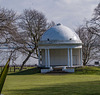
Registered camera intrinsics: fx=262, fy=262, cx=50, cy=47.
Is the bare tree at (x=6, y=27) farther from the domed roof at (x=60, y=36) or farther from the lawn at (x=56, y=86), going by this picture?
the domed roof at (x=60, y=36)

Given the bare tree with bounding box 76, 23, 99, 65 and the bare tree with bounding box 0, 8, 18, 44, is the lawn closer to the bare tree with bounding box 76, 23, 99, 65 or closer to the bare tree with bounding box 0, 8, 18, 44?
the bare tree with bounding box 0, 8, 18, 44

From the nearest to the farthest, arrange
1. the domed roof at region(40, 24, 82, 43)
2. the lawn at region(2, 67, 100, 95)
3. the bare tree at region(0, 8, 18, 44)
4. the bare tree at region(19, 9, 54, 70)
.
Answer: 1. the lawn at region(2, 67, 100, 95)
2. the bare tree at region(0, 8, 18, 44)
3. the domed roof at region(40, 24, 82, 43)
4. the bare tree at region(19, 9, 54, 70)

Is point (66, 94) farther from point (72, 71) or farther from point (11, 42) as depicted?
point (72, 71)

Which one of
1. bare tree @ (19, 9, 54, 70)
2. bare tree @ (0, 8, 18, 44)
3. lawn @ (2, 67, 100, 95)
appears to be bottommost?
lawn @ (2, 67, 100, 95)

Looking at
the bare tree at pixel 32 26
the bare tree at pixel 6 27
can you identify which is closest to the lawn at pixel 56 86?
the bare tree at pixel 6 27

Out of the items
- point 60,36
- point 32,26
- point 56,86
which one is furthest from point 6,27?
point 32,26

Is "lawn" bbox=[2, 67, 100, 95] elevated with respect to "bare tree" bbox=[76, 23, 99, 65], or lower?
lower

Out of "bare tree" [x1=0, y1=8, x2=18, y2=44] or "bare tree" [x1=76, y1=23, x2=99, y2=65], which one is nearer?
"bare tree" [x1=0, y1=8, x2=18, y2=44]

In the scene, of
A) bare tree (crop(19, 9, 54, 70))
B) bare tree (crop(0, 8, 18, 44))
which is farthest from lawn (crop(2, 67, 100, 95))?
bare tree (crop(19, 9, 54, 70))

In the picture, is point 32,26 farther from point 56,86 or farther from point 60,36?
point 56,86

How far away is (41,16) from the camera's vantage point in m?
54.9

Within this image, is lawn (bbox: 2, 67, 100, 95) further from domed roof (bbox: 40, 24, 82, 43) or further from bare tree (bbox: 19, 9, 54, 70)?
bare tree (bbox: 19, 9, 54, 70)

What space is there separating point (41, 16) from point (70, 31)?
12.7 meters

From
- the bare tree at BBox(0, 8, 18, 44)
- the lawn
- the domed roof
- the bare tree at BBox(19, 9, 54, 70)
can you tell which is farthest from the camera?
the bare tree at BBox(19, 9, 54, 70)
